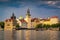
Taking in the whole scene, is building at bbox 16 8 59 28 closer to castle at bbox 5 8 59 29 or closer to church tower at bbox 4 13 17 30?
castle at bbox 5 8 59 29

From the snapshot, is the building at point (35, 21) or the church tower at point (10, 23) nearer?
the church tower at point (10, 23)

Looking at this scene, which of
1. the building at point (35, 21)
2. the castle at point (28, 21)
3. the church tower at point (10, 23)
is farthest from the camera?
the building at point (35, 21)

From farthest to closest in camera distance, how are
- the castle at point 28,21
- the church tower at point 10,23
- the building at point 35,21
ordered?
the building at point 35,21, the castle at point 28,21, the church tower at point 10,23

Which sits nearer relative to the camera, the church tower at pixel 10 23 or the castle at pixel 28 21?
the church tower at pixel 10 23

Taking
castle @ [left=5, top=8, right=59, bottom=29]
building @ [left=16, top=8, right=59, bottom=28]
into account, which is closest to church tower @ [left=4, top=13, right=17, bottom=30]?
castle @ [left=5, top=8, right=59, bottom=29]

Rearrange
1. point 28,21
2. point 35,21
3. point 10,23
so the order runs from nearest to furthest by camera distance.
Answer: point 10,23 < point 35,21 < point 28,21

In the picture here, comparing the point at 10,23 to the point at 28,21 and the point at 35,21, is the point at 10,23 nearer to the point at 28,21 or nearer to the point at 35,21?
the point at 35,21

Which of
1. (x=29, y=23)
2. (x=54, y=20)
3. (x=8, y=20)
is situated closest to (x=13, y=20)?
(x=8, y=20)

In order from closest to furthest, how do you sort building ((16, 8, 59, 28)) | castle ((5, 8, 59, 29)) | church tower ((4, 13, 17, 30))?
church tower ((4, 13, 17, 30)), castle ((5, 8, 59, 29)), building ((16, 8, 59, 28))

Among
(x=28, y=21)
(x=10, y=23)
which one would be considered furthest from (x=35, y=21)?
(x=10, y=23)

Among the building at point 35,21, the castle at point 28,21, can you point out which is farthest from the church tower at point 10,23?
the building at point 35,21

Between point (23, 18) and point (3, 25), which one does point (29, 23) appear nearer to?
point (23, 18)

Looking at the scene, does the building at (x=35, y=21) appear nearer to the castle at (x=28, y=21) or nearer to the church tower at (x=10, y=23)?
the castle at (x=28, y=21)

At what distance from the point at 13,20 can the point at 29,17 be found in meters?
3.80
